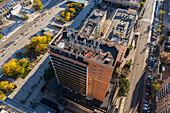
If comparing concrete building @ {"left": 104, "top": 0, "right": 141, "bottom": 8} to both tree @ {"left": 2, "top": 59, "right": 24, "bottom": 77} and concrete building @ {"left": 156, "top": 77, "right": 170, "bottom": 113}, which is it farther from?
tree @ {"left": 2, "top": 59, "right": 24, "bottom": 77}

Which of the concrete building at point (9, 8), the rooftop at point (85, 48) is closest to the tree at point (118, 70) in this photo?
the rooftop at point (85, 48)

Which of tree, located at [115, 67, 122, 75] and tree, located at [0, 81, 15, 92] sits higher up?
tree, located at [115, 67, 122, 75]

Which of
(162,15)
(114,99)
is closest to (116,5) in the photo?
(162,15)

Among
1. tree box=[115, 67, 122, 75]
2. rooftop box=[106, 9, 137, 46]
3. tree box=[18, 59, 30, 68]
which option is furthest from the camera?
rooftop box=[106, 9, 137, 46]

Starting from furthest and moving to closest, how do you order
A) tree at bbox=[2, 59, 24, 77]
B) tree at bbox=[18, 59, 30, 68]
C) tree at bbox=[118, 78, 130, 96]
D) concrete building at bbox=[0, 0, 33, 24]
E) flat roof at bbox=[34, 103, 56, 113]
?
1. concrete building at bbox=[0, 0, 33, 24]
2. tree at bbox=[18, 59, 30, 68]
3. tree at bbox=[2, 59, 24, 77]
4. tree at bbox=[118, 78, 130, 96]
5. flat roof at bbox=[34, 103, 56, 113]

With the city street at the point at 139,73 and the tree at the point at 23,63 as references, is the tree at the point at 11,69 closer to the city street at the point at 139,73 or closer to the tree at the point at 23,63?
the tree at the point at 23,63

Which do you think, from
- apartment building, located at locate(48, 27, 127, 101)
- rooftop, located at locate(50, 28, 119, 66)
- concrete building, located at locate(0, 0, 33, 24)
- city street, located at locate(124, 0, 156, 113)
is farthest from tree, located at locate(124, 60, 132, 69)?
concrete building, located at locate(0, 0, 33, 24)

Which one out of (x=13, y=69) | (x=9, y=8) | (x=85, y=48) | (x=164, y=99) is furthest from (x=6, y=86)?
(x=164, y=99)
